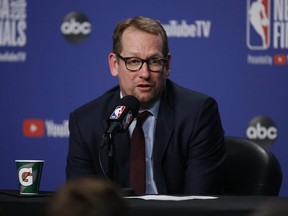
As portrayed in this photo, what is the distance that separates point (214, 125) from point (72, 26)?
160 centimetres

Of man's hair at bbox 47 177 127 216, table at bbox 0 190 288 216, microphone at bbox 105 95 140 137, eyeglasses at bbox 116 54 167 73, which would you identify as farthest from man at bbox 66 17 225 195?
man's hair at bbox 47 177 127 216

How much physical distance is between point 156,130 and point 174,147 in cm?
10

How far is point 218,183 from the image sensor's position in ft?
9.66

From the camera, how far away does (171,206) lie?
203 centimetres

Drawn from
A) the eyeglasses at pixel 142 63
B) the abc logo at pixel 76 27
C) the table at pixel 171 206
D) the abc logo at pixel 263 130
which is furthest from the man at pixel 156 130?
the abc logo at pixel 76 27

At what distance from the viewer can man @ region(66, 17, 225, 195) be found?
293 centimetres

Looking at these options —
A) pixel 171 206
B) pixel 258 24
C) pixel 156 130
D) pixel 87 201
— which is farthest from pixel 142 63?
pixel 87 201

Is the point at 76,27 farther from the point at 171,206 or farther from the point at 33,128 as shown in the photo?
the point at 171,206

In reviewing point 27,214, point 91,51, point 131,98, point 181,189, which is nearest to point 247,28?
point 91,51

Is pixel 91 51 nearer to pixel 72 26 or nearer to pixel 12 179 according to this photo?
pixel 72 26

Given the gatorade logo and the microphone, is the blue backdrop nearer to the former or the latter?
the microphone

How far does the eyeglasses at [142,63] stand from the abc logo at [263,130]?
1.32 m

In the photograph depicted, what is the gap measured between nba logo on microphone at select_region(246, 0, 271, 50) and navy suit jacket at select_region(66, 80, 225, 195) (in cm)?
114

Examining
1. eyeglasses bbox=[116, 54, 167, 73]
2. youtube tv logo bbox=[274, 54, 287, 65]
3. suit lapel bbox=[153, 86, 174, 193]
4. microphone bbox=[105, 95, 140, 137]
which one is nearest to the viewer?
microphone bbox=[105, 95, 140, 137]
